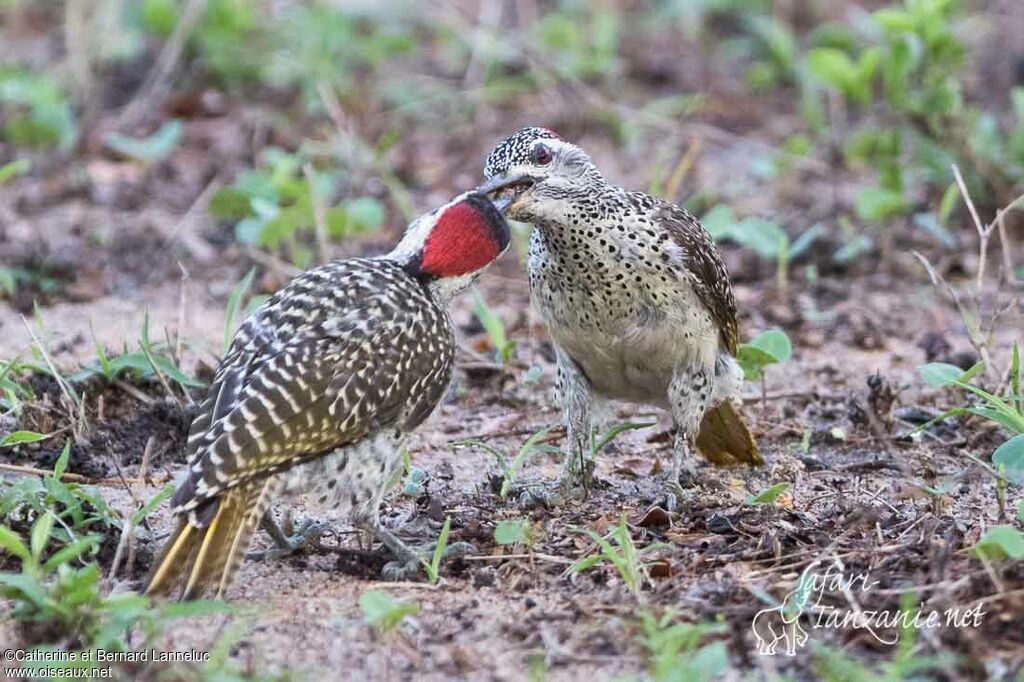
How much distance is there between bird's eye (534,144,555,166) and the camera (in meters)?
6.11

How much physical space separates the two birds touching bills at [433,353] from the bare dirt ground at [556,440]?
22 cm

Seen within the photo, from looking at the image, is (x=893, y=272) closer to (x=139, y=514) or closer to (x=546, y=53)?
(x=546, y=53)

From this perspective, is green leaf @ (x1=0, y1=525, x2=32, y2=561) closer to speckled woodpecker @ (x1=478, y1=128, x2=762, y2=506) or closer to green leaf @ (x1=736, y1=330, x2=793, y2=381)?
speckled woodpecker @ (x1=478, y1=128, x2=762, y2=506)

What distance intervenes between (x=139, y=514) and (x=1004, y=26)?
9.33 m

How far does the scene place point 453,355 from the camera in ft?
19.1

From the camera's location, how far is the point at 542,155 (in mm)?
6117

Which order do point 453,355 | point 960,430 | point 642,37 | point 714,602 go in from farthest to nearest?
point 642,37, point 960,430, point 453,355, point 714,602

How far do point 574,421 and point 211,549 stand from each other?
1.89 metres

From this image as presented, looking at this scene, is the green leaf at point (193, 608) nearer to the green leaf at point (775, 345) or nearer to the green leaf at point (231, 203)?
the green leaf at point (775, 345)

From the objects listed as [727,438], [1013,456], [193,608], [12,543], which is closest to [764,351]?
[727,438]

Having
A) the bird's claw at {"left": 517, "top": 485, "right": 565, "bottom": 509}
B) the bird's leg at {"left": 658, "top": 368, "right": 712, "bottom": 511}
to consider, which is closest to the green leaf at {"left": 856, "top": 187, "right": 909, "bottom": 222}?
the bird's leg at {"left": 658, "top": 368, "right": 712, "bottom": 511}

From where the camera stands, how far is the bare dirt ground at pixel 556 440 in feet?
15.6

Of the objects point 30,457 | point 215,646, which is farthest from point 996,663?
point 30,457

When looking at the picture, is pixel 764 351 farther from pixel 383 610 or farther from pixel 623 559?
pixel 383 610
